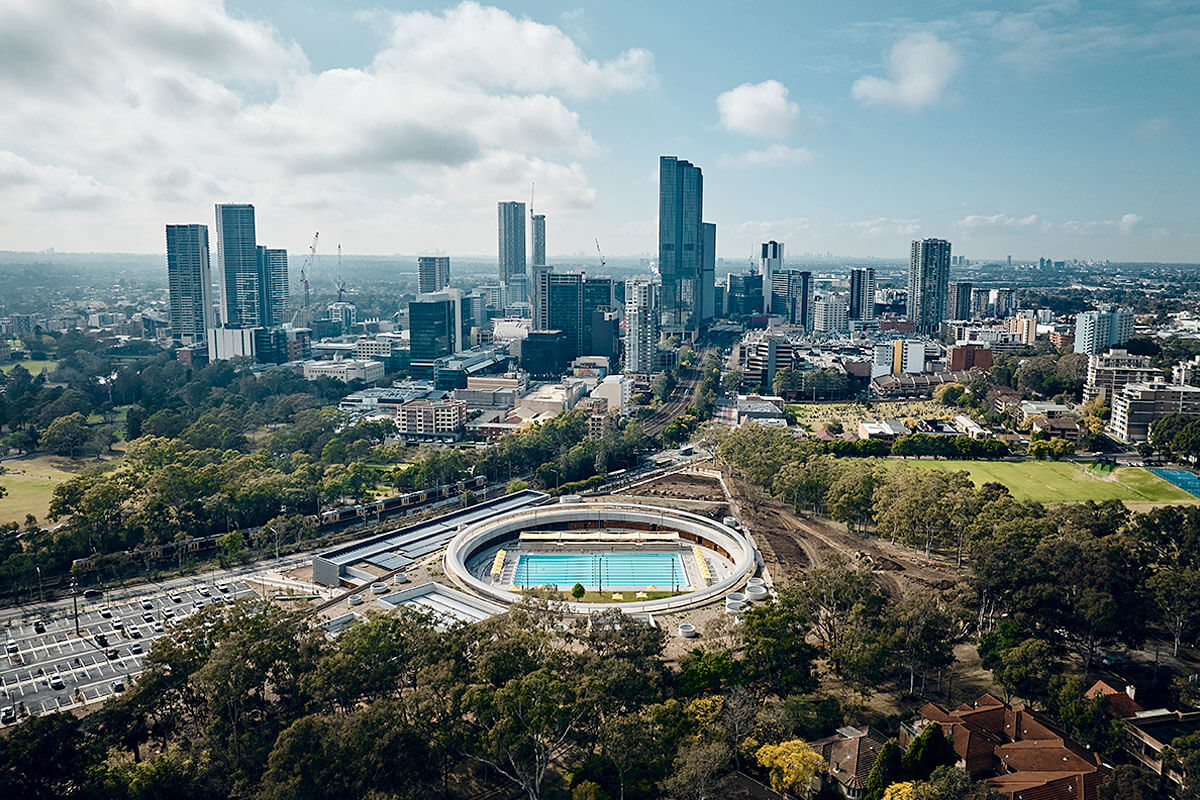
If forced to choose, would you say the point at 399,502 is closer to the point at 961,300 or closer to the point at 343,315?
the point at 343,315

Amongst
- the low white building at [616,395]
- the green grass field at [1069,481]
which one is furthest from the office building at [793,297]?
the green grass field at [1069,481]

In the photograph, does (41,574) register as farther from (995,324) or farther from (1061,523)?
(995,324)

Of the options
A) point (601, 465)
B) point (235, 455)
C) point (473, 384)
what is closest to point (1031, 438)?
point (601, 465)

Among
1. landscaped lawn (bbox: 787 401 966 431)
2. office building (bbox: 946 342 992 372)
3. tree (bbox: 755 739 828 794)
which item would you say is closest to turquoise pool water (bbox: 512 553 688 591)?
tree (bbox: 755 739 828 794)

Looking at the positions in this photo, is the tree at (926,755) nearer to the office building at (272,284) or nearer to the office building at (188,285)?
the office building at (188,285)

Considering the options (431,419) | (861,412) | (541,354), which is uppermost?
(541,354)

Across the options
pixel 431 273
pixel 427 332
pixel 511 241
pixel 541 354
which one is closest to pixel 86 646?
pixel 427 332
